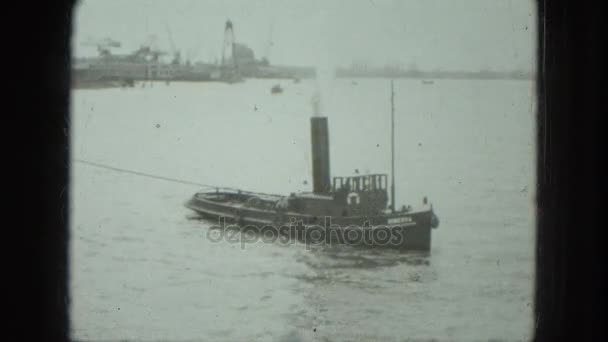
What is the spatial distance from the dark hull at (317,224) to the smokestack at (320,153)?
286 mm

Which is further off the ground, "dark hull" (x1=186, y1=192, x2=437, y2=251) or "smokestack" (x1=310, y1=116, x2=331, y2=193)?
"smokestack" (x1=310, y1=116, x2=331, y2=193)

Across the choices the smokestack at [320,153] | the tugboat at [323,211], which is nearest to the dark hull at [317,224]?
the tugboat at [323,211]

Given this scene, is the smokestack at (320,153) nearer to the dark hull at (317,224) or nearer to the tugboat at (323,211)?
the tugboat at (323,211)

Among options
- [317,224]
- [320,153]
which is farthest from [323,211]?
[320,153]

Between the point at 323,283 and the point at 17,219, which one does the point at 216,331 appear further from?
the point at 17,219

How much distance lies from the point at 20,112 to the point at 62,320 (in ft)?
1.78

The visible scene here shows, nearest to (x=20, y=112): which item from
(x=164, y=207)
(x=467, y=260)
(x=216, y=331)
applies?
(x=216, y=331)

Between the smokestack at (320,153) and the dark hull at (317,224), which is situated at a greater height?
the smokestack at (320,153)

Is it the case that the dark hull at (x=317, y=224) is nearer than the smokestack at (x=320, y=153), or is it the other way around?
the smokestack at (x=320, y=153)

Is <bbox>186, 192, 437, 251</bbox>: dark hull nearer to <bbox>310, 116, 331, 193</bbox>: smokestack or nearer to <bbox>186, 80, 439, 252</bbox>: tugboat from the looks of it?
<bbox>186, 80, 439, 252</bbox>: tugboat

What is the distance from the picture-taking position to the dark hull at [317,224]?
512cm

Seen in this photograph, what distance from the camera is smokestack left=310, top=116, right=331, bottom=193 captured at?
16.0 ft

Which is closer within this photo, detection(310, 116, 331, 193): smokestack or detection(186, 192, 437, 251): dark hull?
detection(310, 116, 331, 193): smokestack

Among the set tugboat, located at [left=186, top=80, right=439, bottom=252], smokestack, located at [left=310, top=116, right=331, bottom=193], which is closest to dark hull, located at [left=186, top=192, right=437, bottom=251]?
tugboat, located at [left=186, top=80, right=439, bottom=252]
